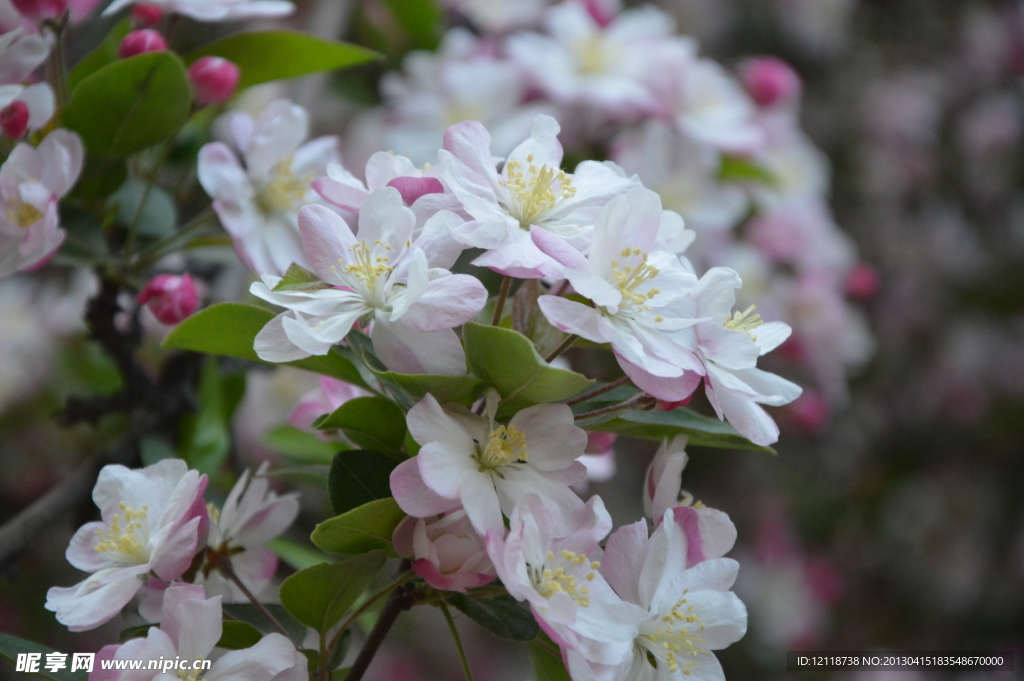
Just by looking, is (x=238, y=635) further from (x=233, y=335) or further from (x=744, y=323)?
(x=744, y=323)

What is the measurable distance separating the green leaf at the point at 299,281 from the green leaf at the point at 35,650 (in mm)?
327

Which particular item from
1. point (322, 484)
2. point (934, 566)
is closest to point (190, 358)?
point (322, 484)

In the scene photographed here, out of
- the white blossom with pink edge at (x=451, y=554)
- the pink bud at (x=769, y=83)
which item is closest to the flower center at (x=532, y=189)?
the white blossom with pink edge at (x=451, y=554)

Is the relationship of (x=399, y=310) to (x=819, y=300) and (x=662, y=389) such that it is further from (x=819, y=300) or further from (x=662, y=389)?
(x=819, y=300)

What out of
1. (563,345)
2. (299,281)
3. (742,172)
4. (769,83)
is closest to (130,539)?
(299,281)

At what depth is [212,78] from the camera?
837 mm

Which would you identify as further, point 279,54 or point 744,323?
point 279,54

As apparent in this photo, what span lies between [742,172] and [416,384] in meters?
1.10

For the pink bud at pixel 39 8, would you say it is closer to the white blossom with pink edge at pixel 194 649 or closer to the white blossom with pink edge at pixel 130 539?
the white blossom with pink edge at pixel 130 539

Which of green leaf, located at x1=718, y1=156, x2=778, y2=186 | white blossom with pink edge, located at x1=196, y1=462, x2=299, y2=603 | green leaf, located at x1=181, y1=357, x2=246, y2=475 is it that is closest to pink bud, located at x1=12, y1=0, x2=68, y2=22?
green leaf, located at x1=181, y1=357, x2=246, y2=475

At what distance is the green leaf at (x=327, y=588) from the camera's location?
1.92ft

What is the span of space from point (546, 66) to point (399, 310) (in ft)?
3.20

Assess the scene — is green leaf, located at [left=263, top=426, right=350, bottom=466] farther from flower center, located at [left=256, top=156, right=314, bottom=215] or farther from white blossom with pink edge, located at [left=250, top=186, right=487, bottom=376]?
white blossom with pink edge, located at [left=250, top=186, right=487, bottom=376]

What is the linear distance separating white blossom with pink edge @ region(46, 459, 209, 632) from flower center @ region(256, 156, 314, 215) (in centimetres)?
33
